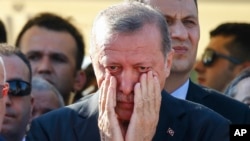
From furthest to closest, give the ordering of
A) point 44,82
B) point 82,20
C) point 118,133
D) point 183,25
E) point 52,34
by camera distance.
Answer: point 82,20 → point 52,34 → point 44,82 → point 183,25 → point 118,133

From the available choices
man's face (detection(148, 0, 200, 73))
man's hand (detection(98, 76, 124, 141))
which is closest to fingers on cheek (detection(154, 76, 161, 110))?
man's hand (detection(98, 76, 124, 141))

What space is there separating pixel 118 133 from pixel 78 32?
3.78 metres

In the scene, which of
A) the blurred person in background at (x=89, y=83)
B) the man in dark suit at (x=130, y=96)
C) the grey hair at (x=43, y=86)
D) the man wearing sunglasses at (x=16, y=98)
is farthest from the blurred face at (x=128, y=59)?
the blurred person in background at (x=89, y=83)

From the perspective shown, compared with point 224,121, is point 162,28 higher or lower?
higher

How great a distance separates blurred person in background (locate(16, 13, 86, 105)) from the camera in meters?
8.78

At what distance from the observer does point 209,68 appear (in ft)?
30.9

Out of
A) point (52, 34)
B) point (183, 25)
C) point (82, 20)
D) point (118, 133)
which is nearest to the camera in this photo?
point (118, 133)

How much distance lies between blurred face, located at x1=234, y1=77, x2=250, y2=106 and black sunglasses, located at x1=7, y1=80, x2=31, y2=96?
1.48 meters

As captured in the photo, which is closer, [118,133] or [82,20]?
[118,133]

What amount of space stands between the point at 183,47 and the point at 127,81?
5.21 ft

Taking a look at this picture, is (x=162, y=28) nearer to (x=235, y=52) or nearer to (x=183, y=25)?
(x=183, y=25)

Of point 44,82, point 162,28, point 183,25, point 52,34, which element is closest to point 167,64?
point 162,28

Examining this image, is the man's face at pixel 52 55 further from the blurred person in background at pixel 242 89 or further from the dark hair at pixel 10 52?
the blurred person in background at pixel 242 89

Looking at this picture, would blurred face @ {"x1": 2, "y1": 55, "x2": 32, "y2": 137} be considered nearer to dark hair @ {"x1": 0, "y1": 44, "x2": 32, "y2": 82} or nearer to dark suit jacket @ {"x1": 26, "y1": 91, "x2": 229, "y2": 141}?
dark hair @ {"x1": 0, "y1": 44, "x2": 32, "y2": 82}
